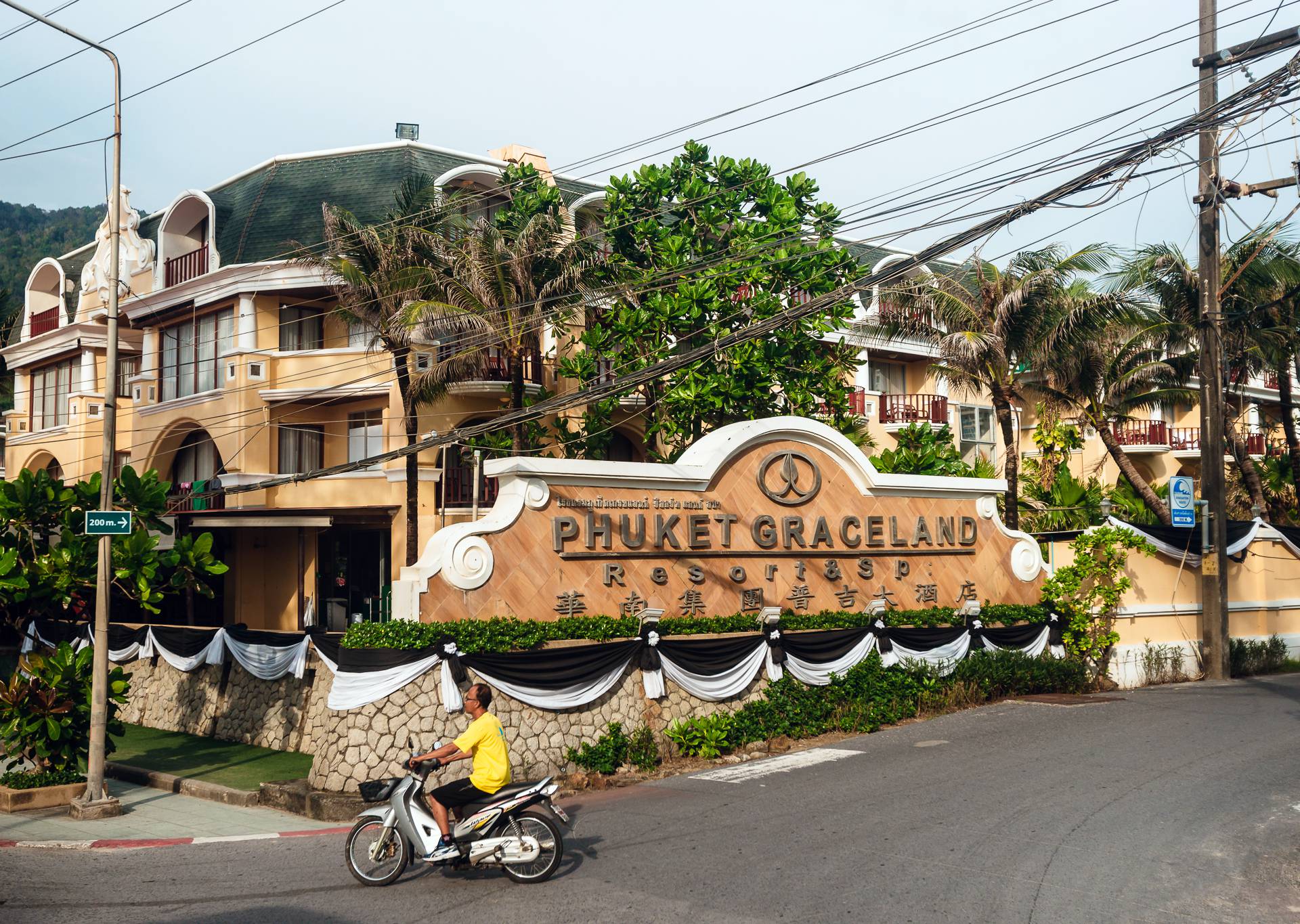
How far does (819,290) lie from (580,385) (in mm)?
5501

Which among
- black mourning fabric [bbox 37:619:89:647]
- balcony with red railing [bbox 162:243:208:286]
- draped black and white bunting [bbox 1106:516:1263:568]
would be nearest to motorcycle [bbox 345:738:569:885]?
black mourning fabric [bbox 37:619:89:647]

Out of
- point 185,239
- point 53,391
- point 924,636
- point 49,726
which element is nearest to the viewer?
point 49,726

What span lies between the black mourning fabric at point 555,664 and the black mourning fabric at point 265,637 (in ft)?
14.5

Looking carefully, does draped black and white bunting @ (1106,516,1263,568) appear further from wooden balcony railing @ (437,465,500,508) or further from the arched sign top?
wooden balcony railing @ (437,465,500,508)

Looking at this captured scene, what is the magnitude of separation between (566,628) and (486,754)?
5.56 metres

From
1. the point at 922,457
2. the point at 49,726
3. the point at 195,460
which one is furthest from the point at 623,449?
the point at 49,726

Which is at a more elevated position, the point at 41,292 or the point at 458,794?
the point at 41,292

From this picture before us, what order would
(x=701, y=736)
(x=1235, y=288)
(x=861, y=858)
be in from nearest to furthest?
(x=861, y=858), (x=701, y=736), (x=1235, y=288)

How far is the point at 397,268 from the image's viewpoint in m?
24.6

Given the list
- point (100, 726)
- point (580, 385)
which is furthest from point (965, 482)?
point (100, 726)

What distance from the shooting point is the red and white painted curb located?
40.4 ft

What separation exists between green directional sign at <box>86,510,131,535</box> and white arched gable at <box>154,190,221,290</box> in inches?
836

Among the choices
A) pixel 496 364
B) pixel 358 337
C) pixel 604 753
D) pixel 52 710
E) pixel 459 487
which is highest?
pixel 358 337

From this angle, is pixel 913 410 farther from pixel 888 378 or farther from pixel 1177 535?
pixel 1177 535
